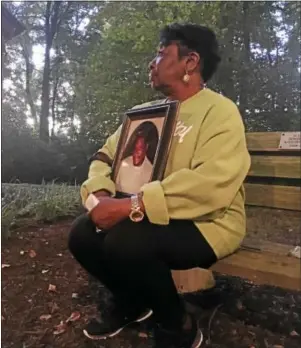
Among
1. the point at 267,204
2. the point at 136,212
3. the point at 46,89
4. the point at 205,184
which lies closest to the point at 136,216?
the point at 136,212

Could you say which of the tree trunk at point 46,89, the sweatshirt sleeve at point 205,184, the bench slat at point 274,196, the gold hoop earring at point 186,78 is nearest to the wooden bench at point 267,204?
the bench slat at point 274,196

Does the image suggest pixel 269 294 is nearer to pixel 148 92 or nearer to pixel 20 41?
pixel 148 92

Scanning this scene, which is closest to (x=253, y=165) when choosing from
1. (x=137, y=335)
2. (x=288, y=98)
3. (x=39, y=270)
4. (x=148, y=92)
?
(x=288, y=98)

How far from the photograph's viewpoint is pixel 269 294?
0.98 metres

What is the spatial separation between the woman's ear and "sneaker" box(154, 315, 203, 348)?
1.60 feet

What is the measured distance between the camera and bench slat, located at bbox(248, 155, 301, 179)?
884 millimetres

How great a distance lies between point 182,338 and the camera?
80cm

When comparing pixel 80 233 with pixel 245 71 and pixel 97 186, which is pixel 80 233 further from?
pixel 245 71

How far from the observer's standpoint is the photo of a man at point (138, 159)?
812 mm

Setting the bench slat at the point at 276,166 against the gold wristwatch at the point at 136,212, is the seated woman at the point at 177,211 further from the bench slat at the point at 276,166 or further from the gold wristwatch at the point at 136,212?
the bench slat at the point at 276,166

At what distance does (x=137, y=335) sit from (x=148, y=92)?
528 mm

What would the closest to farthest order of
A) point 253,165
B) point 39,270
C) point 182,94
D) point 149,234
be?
1. point 149,234
2. point 182,94
3. point 253,165
4. point 39,270

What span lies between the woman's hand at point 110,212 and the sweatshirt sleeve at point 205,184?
39mm

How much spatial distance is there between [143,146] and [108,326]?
0.37 meters
